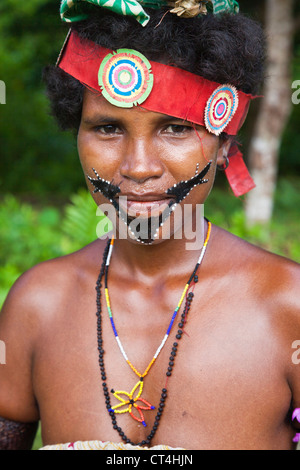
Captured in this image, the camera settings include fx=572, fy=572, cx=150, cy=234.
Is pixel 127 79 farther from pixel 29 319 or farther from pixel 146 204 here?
pixel 29 319

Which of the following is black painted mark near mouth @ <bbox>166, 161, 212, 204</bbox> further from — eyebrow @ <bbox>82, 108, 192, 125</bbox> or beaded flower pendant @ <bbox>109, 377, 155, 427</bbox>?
beaded flower pendant @ <bbox>109, 377, 155, 427</bbox>

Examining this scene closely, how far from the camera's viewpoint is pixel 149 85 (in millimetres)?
1875

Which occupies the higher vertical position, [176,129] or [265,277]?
[176,129]

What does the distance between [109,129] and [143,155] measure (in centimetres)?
19

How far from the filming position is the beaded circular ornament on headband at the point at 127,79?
6.14ft

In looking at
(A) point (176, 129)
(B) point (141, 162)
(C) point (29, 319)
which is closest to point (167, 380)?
(C) point (29, 319)

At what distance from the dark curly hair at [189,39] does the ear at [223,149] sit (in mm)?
217

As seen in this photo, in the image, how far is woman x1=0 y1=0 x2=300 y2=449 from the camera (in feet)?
6.20

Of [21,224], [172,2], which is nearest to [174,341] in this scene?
[172,2]

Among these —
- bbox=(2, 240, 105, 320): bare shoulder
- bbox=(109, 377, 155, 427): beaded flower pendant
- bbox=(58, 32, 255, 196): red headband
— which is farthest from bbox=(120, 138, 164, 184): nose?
bbox=(109, 377, 155, 427): beaded flower pendant

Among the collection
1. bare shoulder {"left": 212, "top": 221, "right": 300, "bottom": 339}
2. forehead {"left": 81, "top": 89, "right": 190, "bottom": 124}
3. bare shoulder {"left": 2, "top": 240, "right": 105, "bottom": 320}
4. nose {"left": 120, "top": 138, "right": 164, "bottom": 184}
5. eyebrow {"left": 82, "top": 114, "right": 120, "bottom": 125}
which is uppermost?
forehead {"left": 81, "top": 89, "right": 190, "bottom": 124}

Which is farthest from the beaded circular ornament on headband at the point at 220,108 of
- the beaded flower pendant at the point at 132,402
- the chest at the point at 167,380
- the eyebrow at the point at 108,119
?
the beaded flower pendant at the point at 132,402

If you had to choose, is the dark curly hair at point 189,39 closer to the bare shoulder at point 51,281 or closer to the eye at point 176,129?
the eye at point 176,129

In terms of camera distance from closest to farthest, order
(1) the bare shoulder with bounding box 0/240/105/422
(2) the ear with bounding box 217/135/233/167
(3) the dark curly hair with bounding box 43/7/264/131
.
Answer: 1. (3) the dark curly hair with bounding box 43/7/264/131
2. (2) the ear with bounding box 217/135/233/167
3. (1) the bare shoulder with bounding box 0/240/105/422
